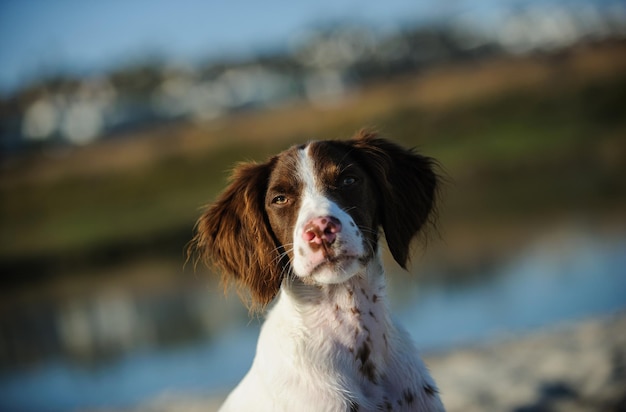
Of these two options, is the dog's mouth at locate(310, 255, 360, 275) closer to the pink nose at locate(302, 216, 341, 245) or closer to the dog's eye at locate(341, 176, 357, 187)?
the pink nose at locate(302, 216, 341, 245)

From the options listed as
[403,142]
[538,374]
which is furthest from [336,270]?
[403,142]

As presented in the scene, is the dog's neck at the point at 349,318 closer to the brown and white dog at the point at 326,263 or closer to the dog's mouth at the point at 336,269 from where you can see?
the brown and white dog at the point at 326,263

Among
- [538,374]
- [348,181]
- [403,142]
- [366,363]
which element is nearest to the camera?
[366,363]

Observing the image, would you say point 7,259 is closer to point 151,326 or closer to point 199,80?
point 151,326

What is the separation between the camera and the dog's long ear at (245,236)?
15.3ft

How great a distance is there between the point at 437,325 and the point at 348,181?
6295 mm

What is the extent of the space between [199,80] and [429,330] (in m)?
79.4

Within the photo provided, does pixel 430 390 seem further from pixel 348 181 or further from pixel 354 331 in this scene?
pixel 348 181

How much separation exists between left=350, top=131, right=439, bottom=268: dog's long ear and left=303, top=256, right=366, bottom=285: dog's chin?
565 mm

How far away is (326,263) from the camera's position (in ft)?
13.8

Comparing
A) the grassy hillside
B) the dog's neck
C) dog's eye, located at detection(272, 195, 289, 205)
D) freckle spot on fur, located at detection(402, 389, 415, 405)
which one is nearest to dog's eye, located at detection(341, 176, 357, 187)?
dog's eye, located at detection(272, 195, 289, 205)

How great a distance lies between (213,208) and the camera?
16.3ft

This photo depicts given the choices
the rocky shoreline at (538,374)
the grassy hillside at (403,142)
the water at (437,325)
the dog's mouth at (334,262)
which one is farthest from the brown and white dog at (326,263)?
the grassy hillside at (403,142)

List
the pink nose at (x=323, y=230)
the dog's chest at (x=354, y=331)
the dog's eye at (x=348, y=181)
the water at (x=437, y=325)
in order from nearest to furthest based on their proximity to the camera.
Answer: the pink nose at (x=323, y=230)
the dog's chest at (x=354, y=331)
the dog's eye at (x=348, y=181)
the water at (x=437, y=325)
